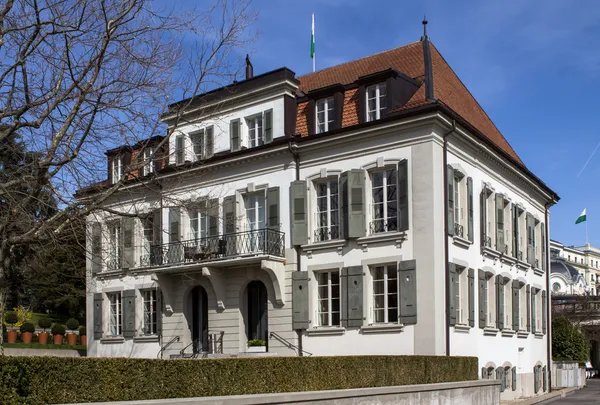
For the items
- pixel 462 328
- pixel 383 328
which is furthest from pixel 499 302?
pixel 383 328

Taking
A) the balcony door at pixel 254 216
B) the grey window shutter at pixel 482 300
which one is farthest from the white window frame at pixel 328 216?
the grey window shutter at pixel 482 300

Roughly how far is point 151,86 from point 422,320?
11308 millimetres

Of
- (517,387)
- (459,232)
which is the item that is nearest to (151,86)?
(459,232)

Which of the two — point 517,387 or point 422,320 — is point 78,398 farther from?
point 517,387

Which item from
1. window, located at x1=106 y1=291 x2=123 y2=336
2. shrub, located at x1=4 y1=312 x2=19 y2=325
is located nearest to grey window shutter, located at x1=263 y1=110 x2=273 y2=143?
window, located at x1=106 y1=291 x2=123 y2=336

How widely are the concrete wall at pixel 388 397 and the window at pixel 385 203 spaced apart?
543cm

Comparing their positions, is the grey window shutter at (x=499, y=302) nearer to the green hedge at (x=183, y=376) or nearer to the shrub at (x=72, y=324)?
the green hedge at (x=183, y=376)

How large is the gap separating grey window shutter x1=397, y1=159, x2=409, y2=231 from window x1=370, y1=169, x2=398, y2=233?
43 centimetres

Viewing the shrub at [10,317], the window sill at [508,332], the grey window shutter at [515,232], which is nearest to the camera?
the window sill at [508,332]

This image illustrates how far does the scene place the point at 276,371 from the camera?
15523 mm

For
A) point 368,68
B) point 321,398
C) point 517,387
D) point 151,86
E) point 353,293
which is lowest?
point 517,387

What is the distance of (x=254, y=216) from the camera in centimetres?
2820

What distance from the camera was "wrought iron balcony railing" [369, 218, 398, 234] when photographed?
24.5 metres

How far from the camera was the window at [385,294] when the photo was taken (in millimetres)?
24234
